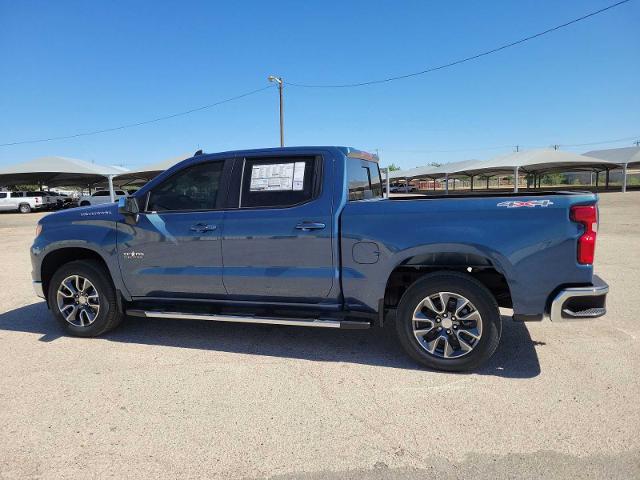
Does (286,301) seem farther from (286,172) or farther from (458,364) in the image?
(458,364)

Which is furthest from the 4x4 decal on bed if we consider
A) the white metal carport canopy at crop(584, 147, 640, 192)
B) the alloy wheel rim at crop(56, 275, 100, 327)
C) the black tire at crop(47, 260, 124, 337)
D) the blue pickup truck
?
the white metal carport canopy at crop(584, 147, 640, 192)

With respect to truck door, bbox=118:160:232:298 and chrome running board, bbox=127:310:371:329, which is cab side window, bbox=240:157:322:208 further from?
chrome running board, bbox=127:310:371:329

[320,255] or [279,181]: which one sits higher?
[279,181]

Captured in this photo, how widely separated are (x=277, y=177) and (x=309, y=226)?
24.8 inches

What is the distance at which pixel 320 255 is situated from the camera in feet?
13.2

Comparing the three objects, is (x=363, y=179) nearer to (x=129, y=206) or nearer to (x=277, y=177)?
(x=277, y=177)

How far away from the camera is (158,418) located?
3.18m

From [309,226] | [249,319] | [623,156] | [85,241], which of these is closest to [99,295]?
[85,241]

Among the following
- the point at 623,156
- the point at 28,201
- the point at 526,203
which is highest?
the point at 623,156

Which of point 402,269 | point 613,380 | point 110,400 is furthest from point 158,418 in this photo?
point 613,380

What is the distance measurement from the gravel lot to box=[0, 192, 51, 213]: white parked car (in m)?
34.2

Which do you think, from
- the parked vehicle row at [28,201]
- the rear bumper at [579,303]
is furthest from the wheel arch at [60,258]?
the parked vehicle row at [28,201]

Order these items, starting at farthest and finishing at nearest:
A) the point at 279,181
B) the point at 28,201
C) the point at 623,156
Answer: the point at 623,156 < the point at 28,201 < the point at 279,181

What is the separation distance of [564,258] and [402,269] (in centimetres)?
129
